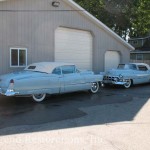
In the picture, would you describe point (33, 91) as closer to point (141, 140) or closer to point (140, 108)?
point (140, 108)

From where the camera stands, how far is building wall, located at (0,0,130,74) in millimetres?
12533

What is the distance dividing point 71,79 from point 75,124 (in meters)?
4.38

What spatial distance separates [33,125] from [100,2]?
2607cm

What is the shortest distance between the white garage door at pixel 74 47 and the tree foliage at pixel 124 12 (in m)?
14.7

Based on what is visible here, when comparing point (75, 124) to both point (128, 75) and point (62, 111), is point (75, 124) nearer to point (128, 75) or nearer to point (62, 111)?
point (62, 111)

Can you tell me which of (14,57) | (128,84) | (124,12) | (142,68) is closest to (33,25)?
(14,57)

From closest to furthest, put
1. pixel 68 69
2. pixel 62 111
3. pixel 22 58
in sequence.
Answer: pixel 62 111
pixel 68 69
pixel 22 58

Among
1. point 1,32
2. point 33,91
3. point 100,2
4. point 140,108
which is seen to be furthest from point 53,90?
point 100,2

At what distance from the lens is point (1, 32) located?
40.4ft

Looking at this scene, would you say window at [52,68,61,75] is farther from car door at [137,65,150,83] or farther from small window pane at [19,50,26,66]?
car door at [137,65,150,83]

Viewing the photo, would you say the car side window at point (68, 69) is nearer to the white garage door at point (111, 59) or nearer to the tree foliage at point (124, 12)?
the white garage door at point (111, 59)

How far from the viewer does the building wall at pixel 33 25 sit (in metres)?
12.5

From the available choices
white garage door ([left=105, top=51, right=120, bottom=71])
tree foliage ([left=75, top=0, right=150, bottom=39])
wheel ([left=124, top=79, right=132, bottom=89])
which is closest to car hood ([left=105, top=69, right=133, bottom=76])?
wheel ([left=124, top=79, right=132, bottom=89])

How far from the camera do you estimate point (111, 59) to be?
62.2 ft
